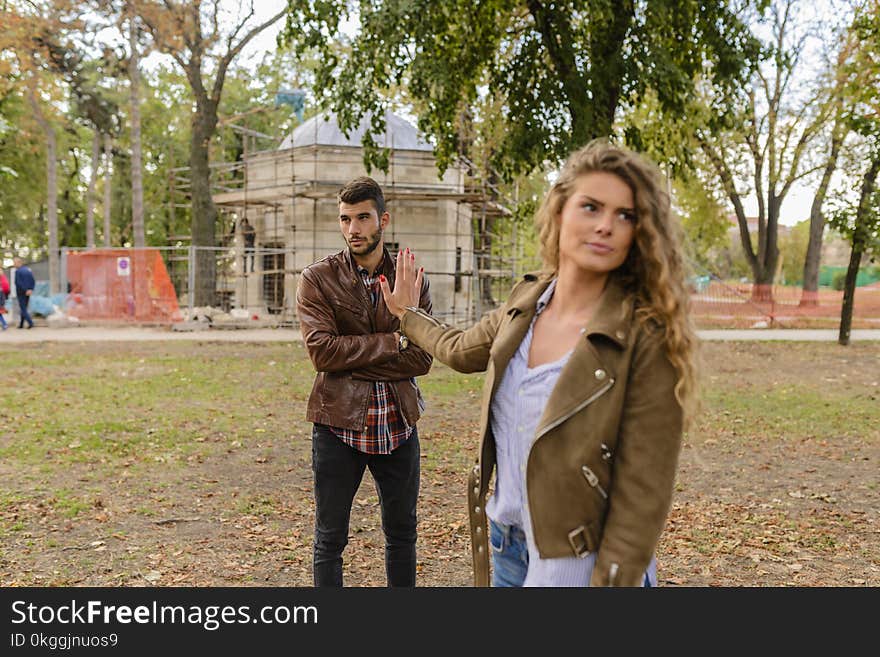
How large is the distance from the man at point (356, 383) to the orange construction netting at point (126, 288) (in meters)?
22.2

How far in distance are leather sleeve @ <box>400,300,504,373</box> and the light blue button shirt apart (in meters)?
0.27

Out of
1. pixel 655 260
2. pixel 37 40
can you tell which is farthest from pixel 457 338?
pixel 37 40

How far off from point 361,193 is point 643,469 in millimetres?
1972

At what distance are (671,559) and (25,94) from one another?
35.2 m

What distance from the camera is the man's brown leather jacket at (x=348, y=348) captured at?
142 inches

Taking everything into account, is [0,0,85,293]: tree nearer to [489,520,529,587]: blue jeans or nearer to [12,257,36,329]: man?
[12,257,36,329]: man

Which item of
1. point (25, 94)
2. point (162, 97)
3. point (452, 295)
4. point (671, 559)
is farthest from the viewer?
point (162, 97)

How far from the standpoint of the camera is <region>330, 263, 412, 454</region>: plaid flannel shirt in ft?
11.9

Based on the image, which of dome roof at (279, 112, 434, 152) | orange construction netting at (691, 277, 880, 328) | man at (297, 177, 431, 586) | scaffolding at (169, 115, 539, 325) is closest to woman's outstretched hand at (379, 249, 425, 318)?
man at (297, 177, 431, 586)

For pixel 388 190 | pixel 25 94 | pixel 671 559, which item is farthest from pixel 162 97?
pixel 671 559

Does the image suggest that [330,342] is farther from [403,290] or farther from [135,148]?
[135,148]

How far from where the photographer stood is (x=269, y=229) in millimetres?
31484
